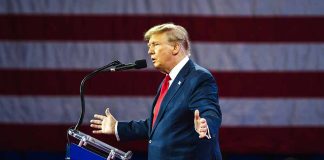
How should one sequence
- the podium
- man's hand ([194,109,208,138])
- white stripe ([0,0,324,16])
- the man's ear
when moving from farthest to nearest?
white stripe ([0,0,324,16]) → the man's ear → the podium → man's hand ([194,109,208,138])

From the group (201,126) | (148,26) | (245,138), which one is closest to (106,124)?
(201,126)

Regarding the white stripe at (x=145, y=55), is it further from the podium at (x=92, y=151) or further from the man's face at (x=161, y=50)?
the podium at (x=92, y=151)

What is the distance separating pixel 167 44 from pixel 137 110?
4.49ft

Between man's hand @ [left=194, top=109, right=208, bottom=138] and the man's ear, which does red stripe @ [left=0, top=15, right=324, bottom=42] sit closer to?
the man's ear

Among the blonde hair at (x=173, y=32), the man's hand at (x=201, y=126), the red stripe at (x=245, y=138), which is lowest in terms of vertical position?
the red stripe at (x=245, y=138)

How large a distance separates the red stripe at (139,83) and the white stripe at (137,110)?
1.6 inches

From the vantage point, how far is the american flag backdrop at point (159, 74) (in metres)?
3.55

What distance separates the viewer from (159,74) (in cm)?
360

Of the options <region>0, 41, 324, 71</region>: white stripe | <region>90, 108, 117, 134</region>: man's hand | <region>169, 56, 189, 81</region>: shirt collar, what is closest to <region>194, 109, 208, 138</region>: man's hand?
<region>169, 56, 189, 81</region>: shirt collar

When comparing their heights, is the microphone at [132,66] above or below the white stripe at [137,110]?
above

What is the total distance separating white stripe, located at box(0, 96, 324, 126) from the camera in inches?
140

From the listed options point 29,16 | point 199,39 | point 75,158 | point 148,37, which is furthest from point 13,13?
point 75,158

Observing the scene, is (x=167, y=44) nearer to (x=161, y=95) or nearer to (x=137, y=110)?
(x=161, y=95)

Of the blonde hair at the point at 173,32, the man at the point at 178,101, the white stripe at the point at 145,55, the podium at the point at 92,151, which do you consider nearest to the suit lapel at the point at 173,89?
the man at the point at 178,101
